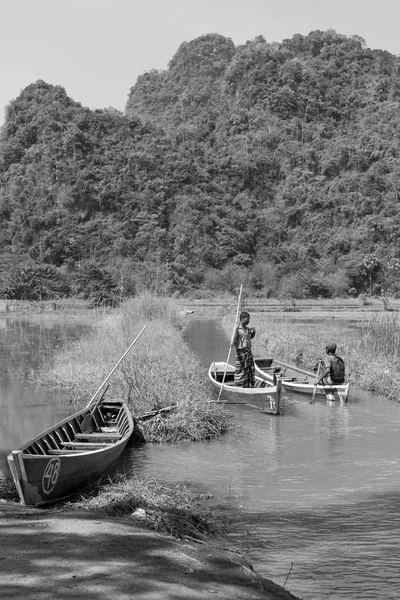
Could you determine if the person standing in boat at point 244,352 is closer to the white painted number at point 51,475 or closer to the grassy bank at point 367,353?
the grassy bank at point 367,353

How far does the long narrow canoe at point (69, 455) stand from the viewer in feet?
24.7

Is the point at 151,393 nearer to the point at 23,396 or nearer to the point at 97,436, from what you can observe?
the point at 97,436

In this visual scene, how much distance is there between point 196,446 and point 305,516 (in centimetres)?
345

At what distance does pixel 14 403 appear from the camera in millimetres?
15750

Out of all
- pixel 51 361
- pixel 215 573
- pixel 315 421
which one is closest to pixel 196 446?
pixel 315 421

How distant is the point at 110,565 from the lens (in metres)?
5.47

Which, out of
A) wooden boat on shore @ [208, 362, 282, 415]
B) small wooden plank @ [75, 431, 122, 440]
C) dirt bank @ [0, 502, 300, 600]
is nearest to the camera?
dirt bank @ [0, 502, 300, 600]

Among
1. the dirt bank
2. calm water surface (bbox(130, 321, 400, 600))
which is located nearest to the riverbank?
calm water surface (bbox(130, 321, 400, 600))

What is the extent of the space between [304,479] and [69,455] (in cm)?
339

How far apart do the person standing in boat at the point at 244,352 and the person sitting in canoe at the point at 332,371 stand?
55.8 inches

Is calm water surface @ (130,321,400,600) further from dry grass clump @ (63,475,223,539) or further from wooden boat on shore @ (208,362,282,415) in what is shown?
dry grass clump @ (63,475,223,539)

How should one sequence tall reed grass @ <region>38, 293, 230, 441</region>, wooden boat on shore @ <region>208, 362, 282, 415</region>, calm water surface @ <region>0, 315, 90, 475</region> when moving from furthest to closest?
wooden boat on shore @ <region>208, 362, 282, 415</region>, calm water surface @ <region>0, 315, 90, 475</region>, tall reed grass @ <region>38, 293, 230, 441</region>

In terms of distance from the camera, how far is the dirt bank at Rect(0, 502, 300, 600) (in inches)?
196

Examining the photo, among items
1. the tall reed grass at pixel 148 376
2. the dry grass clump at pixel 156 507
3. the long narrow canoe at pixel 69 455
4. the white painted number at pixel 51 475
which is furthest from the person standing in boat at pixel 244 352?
the white painted number at pixel 51 475
